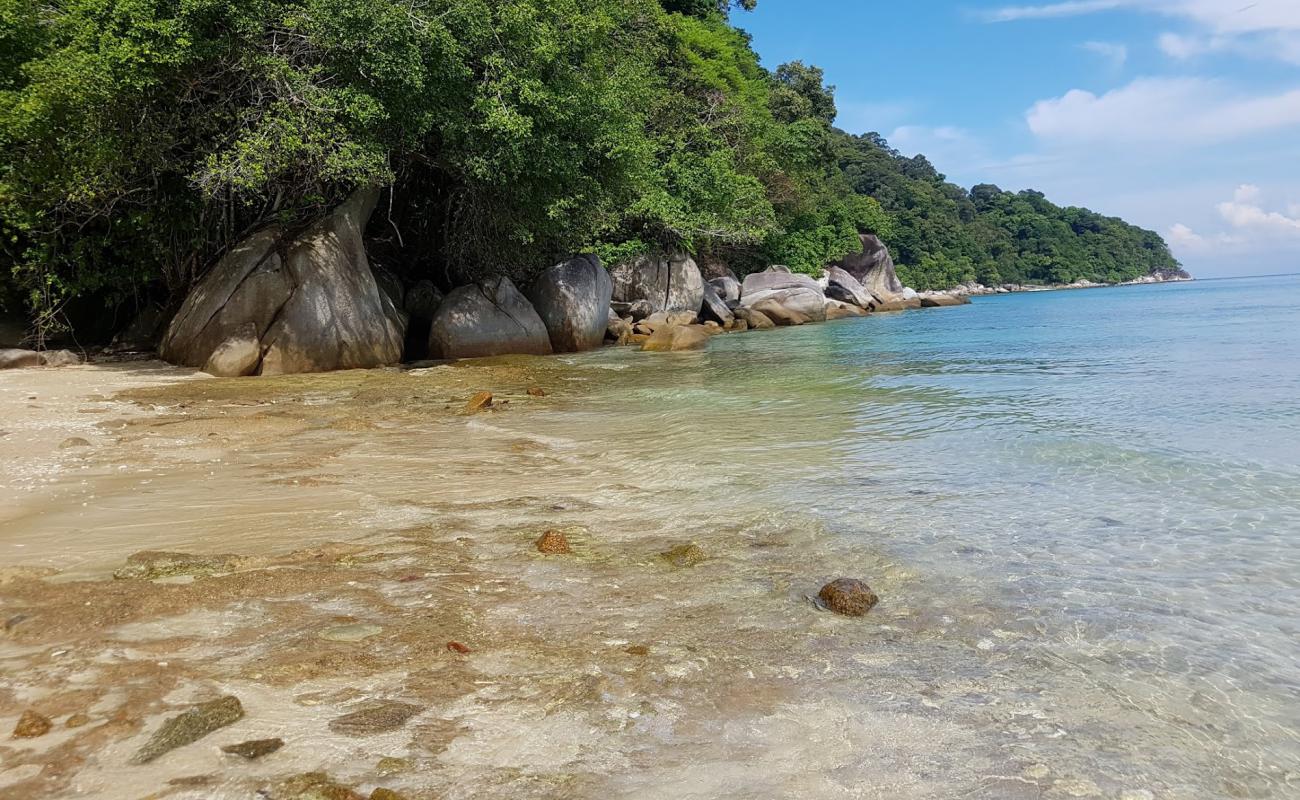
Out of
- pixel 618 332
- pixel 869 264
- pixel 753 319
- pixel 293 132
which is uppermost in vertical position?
pixel 293 132

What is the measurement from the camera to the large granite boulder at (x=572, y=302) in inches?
679

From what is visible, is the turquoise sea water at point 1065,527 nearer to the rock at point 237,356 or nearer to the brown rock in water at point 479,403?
the brown rock in water at point 479,403

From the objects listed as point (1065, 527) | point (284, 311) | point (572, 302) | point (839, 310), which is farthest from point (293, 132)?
point (839, 310)

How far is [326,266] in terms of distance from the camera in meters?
12.5

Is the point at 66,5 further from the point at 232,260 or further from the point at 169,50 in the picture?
the point at 232,260

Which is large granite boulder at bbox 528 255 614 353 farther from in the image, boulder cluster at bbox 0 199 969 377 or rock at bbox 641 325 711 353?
rock at bbox 641 325 711 353

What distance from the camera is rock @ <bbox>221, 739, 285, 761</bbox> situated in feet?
6.91

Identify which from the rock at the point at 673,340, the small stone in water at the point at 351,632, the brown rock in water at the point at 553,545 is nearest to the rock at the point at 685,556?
the brown rock in water at the point at 553,545

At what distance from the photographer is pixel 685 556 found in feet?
12.8

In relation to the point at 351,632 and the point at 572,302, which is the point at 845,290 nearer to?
the point at 572,302

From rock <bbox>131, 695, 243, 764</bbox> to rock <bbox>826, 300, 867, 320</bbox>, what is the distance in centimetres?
3063

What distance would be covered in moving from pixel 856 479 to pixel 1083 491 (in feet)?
4.67

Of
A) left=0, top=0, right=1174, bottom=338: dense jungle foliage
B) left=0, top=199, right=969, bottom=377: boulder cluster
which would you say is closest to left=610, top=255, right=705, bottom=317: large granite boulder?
left=0, top=199, right=969, bottom=377: boulder cluster

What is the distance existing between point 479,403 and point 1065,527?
6.09 metres
